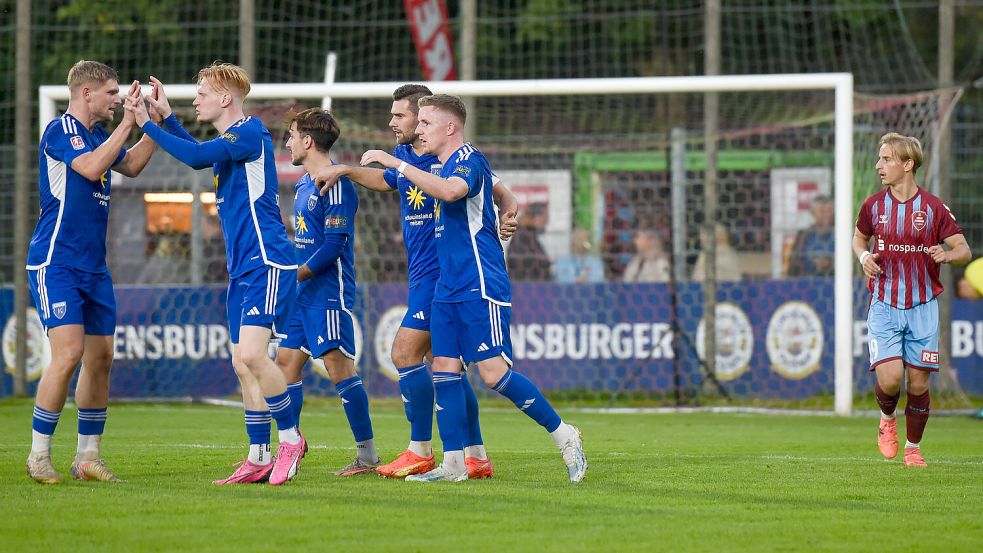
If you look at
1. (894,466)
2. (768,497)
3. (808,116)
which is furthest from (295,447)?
(808,116)

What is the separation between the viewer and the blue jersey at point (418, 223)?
759cm

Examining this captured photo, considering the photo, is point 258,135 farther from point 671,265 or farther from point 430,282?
point 671,265

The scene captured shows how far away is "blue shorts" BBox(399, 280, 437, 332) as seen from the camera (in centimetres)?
753

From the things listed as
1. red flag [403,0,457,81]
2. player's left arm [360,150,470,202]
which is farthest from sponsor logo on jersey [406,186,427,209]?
red flag [403,0,457,81]

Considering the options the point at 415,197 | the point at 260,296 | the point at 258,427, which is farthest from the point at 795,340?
the point at 260,296

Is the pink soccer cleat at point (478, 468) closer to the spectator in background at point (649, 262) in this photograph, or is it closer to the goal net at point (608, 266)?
the goal net at point (608, 266)

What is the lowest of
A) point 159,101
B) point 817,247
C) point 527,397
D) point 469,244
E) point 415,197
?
point 527,397

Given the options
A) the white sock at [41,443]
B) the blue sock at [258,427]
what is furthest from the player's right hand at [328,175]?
the white sock at [41,443]

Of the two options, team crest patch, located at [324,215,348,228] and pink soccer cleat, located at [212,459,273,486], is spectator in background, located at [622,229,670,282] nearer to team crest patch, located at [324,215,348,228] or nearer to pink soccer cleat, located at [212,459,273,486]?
team crest patch, located at [324,215,348,228]

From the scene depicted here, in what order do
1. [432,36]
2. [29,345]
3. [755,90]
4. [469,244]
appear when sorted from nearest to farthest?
[469,244]
[755,90]
[29,345]
[432,36]

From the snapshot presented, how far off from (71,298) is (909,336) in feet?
17.0

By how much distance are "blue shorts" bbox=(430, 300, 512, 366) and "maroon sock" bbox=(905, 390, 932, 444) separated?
296 cm

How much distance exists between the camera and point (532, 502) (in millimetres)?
6262

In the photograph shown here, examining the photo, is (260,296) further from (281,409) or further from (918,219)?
(918,219)
